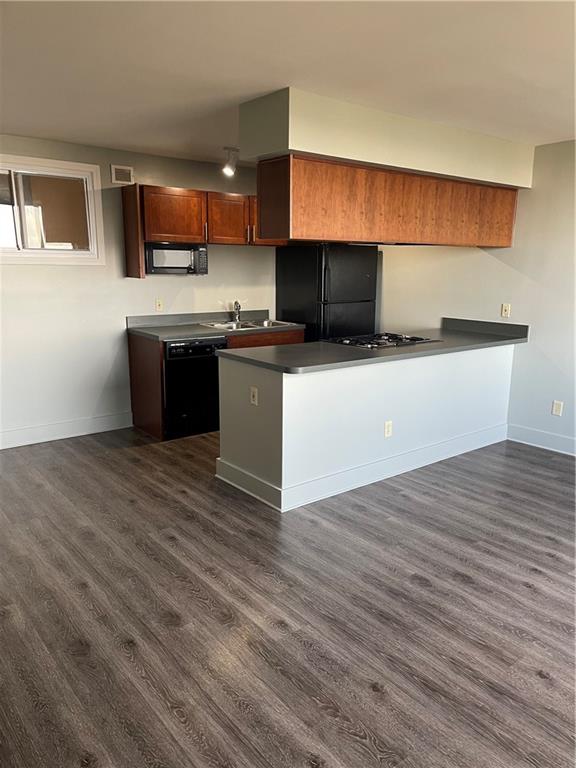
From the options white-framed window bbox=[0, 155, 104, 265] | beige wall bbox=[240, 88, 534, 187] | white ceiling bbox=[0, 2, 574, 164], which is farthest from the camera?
white-framed window bbox=[0, 155, 104, 265]

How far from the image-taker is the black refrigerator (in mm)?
5414

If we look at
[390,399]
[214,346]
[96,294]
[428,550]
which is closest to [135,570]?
[428,550]

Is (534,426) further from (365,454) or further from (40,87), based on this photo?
(40,87)

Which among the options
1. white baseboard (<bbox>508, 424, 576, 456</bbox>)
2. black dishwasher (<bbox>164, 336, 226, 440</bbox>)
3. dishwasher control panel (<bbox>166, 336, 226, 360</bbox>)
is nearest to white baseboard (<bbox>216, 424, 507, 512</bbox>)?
white baseboard (<bbox>508, 424, 576, 456</bbox>)

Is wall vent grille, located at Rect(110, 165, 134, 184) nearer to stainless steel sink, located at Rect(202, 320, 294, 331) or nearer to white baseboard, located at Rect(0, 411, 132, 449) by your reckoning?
stainless steel sink, located at Rect(202, 320, 294, 331)

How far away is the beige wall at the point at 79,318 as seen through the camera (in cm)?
452

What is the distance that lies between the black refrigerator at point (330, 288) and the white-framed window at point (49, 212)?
1933 millimetres

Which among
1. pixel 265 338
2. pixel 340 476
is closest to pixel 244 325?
pixel 265 338

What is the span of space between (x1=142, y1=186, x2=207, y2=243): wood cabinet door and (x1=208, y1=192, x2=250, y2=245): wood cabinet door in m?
0.09

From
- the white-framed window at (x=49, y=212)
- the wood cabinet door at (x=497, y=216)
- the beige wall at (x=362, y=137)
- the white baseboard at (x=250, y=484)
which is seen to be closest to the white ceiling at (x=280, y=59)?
the beige wall at (x=362, y=137)

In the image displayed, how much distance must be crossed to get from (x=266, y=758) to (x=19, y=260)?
406cm

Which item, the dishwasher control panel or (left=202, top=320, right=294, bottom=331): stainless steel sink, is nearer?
the dishwasher control panel

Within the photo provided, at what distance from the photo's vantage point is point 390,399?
3965 mm

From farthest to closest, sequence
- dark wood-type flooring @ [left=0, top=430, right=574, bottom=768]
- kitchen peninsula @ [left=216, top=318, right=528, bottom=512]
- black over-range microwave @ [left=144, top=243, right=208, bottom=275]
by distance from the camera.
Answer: black over-range microwave @ [left=144, top=243, right=208, bottom=275] → kitchen peninsula @ [left=216, top=318, right=528, bottom=512] → dark wood-type flooring @ [left=0, top=430, right=574, bottom=768]
